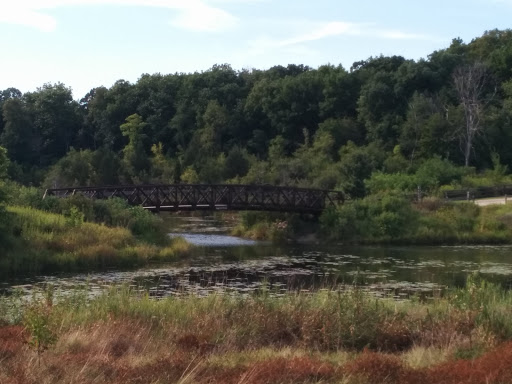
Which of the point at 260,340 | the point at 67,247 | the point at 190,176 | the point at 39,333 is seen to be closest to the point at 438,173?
the point at 190,176

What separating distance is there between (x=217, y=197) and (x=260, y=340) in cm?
4062

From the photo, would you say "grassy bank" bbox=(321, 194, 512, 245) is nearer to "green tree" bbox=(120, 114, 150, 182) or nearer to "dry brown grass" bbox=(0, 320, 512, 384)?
"green tree" bbox=(120, 114, 150, 182)

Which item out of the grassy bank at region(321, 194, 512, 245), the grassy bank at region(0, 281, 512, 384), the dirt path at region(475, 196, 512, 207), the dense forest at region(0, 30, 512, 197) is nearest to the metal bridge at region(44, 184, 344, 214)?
the grassy bank at region(321, 194, 512, 245)

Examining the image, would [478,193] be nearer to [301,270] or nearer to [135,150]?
[301,270]

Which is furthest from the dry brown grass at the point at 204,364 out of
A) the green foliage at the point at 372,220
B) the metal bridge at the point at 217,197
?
the green foliage at the point at 372,220

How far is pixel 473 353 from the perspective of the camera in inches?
523

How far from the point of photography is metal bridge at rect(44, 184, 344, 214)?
5097 centimetres

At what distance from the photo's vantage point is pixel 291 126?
92375 millimetres

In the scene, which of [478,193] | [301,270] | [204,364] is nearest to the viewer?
[204,364]

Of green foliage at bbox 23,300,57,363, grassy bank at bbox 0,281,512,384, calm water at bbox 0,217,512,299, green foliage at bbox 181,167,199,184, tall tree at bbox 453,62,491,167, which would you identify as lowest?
calm water at bbox 0,217,512,299

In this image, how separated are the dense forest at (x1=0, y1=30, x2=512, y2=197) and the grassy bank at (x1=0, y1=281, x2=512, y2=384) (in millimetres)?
43494

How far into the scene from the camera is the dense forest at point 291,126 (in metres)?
74.4

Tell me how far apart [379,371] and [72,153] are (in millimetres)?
80892

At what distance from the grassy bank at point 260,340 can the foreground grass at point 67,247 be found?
59.3 ft
